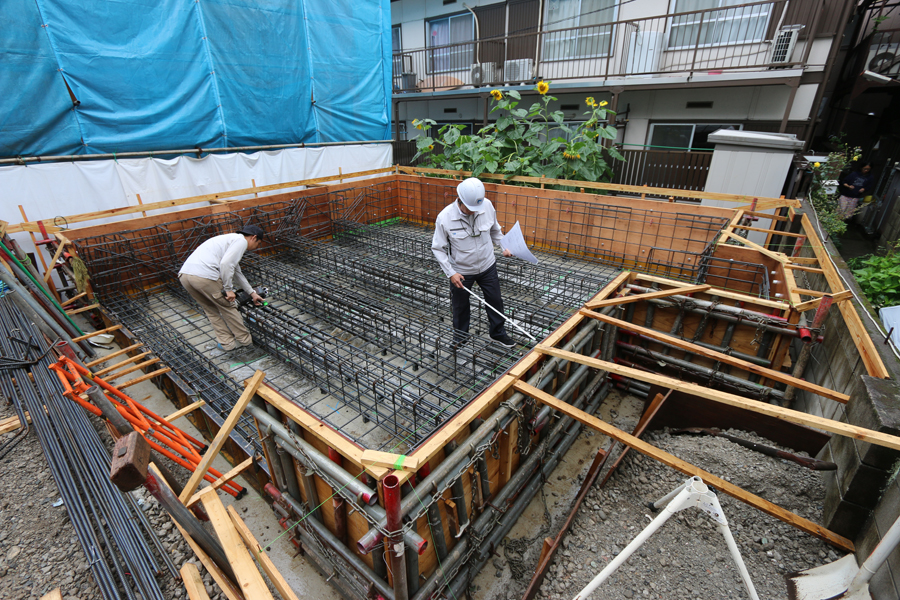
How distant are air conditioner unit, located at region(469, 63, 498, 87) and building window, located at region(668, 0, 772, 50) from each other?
474 cm

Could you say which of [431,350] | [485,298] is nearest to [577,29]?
[485,298]

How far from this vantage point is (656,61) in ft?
31.8

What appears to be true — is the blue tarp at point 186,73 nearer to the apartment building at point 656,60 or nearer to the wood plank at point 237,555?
the apartment building at point 656,60

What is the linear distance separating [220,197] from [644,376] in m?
7.48

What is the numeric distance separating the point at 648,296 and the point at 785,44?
7.77 metres

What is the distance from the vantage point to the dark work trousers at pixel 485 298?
4.19 m

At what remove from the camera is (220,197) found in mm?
7383

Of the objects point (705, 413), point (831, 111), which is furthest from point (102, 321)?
point (831, 111)

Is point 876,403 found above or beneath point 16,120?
beneath

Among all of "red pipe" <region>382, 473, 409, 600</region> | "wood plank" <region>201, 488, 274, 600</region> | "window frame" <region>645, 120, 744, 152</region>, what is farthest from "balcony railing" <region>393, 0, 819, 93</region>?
"wood plank" <region>201, 488, 274, 600</region>

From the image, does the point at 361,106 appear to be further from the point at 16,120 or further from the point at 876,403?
the point at 876,403

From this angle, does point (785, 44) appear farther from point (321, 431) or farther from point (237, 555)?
point (237, 555)

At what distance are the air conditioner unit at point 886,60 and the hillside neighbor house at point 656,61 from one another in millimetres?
1302

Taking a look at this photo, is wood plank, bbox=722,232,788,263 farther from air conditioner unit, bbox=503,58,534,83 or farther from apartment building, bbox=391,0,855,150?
air conditioner unit, bbox=503,58,534,83
